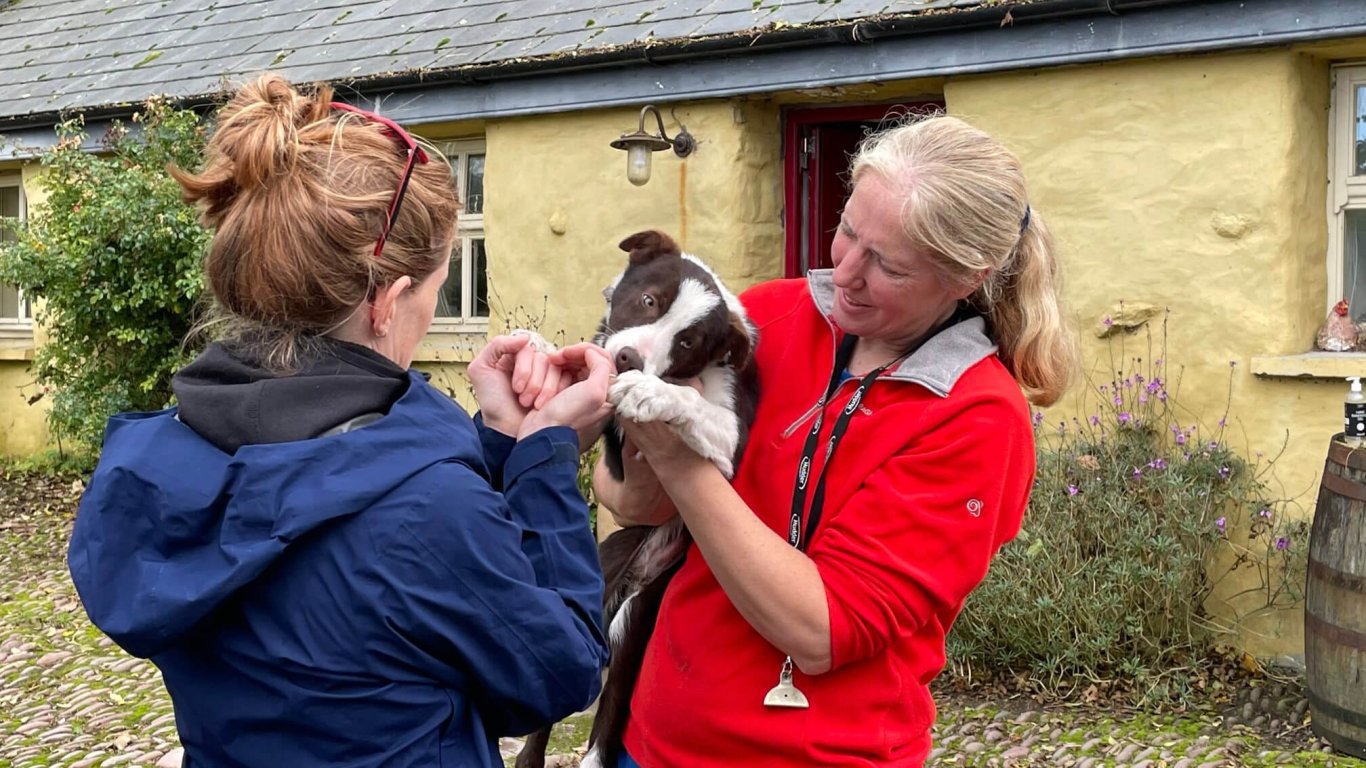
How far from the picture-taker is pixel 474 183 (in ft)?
35.3

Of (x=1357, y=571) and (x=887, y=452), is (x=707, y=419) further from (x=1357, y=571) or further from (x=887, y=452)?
(x=1357, y=571)

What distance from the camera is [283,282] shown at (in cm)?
179

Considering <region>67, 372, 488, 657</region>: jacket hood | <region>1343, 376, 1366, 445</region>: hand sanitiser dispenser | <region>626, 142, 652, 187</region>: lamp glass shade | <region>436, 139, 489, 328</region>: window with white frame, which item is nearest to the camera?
<region>67, 372, 488, 657</region>: jacket hood

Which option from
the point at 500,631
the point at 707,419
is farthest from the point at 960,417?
the point at 500,631

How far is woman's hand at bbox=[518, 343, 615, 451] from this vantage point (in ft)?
6.72

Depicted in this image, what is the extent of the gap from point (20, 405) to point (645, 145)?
850 centimetres

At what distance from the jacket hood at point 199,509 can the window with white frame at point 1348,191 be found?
672 cm

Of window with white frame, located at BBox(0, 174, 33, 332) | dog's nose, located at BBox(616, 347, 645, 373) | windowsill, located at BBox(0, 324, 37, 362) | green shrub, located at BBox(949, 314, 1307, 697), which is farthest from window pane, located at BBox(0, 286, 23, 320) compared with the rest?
dog's nose, located at BBox(616, 347, 645, 373)

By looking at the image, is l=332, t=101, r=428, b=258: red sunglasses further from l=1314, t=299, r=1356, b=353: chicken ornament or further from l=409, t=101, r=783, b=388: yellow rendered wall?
l=409, t=101, r=783, b=388: yellow rendered wall

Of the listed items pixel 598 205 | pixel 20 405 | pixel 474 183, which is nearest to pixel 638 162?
pixel 598 205

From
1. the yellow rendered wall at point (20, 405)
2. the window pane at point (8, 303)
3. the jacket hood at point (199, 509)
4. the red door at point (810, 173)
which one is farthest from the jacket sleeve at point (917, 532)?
the window pane at point (8, 303)

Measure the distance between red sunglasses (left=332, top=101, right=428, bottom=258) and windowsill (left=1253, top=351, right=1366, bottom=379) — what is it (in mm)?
5992

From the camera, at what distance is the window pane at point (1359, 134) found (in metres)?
7.00

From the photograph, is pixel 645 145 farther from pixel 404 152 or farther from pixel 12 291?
pixel 12 291
